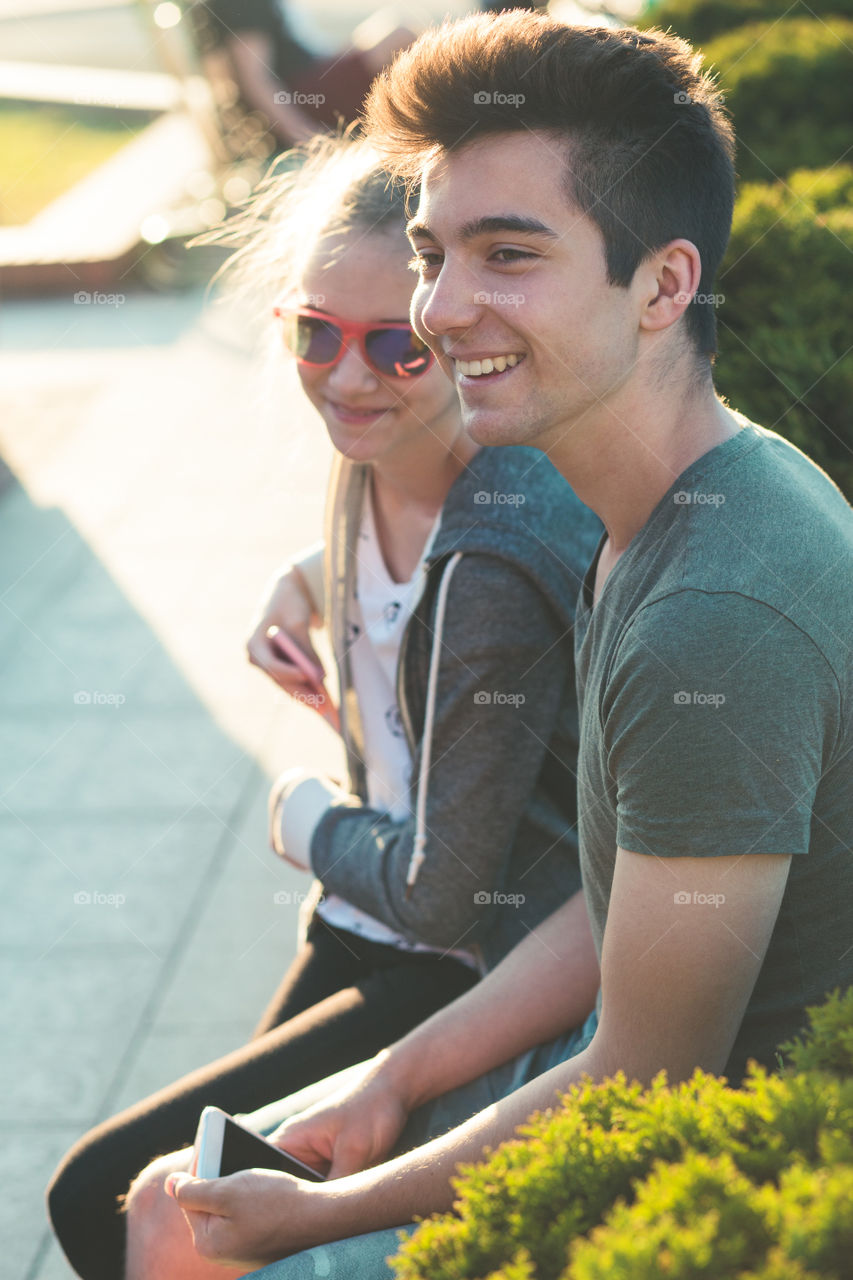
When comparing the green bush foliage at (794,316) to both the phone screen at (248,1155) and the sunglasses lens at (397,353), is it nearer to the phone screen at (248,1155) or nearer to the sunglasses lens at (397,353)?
the sunglasses lens at (397,353)

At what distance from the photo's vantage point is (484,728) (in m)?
2.08

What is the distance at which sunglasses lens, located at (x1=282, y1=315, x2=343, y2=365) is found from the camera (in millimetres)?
2291

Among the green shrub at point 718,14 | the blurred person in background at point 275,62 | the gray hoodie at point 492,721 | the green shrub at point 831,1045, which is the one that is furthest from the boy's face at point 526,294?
the blurred person in background at point 275,62

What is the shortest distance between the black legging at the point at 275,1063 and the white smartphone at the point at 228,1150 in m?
0.32

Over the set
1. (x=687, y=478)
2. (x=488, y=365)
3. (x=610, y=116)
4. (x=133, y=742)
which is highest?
(x=610, y=116)

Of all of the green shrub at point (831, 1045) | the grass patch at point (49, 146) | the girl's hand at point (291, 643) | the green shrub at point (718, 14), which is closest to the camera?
the green shrub at point (831, 1045)

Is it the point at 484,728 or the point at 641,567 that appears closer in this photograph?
the point at 641,567

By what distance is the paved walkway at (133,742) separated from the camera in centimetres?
317

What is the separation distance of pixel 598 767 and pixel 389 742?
903 mm

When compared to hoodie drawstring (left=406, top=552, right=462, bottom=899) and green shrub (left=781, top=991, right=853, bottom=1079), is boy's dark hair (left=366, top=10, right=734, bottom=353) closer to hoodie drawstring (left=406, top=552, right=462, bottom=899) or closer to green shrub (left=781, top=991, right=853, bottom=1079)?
hoodie drawstring (left=406, top=552, right=462, bottom=899)

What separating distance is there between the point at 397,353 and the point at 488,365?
588 mm

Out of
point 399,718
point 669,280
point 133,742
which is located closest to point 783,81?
point 133,742

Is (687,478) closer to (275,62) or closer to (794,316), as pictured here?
(794,316)

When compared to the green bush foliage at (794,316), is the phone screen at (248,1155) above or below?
below
